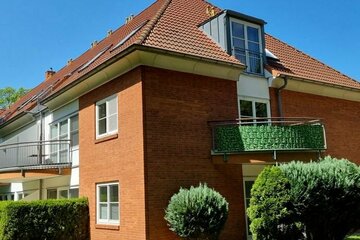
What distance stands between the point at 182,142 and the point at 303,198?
4353mm

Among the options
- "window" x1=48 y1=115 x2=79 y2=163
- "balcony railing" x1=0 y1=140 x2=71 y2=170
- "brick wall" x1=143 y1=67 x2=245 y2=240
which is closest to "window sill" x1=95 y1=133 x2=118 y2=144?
"brick wall" x1=143 y1=67 x2=245 y2=240

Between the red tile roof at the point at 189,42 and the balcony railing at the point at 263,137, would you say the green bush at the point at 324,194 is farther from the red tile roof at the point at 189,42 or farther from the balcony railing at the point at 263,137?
the red tile roof at the point at 189,42

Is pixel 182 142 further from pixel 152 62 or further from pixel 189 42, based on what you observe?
pixel 189 42

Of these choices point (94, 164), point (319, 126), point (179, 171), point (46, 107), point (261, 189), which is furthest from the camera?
point (46, 107)

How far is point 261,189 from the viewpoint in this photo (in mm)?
11367

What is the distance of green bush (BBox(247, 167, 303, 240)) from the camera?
10945mm

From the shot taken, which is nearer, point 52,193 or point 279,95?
point 279,95

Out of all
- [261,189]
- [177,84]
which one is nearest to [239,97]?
[177,84]

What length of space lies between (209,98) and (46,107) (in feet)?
30.7

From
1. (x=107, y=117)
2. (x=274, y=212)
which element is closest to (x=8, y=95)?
(x=107, y=117)

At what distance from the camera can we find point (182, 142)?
1373cm

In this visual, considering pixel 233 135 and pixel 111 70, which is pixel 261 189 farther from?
pixel 111 70

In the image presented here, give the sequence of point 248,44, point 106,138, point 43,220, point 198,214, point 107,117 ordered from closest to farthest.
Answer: point 198,214, point 43,220, point 106,138, point 107,117, point 248,44

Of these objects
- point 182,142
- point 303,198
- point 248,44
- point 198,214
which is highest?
point 248,44
